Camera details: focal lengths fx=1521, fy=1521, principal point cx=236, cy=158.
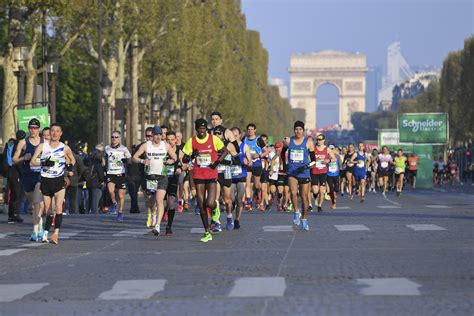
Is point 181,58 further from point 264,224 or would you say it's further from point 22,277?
point 22,277

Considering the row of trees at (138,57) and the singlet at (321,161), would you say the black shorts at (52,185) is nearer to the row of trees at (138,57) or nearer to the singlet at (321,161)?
the singlet at (321,161)

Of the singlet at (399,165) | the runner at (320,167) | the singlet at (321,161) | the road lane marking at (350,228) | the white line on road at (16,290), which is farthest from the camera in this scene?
the singlet at (399,165)

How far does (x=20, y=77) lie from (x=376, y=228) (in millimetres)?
17967

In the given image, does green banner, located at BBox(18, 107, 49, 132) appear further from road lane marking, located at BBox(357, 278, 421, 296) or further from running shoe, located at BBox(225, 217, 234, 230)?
road lane marking, located at BBox(357, 278, 421, 296)

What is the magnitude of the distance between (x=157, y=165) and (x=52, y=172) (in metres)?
2.23

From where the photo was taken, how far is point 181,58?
68.9 metres

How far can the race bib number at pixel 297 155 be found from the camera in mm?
23453

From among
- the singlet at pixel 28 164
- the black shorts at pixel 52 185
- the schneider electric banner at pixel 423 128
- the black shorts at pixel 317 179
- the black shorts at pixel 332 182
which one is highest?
the schneider electric banner at pixel 423 128

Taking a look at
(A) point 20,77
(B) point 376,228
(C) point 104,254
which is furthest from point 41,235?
(A) point 20,77

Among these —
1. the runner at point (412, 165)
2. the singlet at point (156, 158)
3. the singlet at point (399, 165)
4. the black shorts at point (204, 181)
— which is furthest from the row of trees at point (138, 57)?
the black shorts at point (204, 181)

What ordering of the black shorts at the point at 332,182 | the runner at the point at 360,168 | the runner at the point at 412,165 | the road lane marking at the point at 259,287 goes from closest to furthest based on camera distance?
the road lane marking at the point at 259,287
the black shorts at the point at 332,182
the runner at the point at 360,168
the runner at the point at 412,165

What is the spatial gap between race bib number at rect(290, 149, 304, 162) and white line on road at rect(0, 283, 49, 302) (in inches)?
380

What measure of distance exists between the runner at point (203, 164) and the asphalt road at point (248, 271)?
0.59m

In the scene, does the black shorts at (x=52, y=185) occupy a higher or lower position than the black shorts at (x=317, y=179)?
higher
